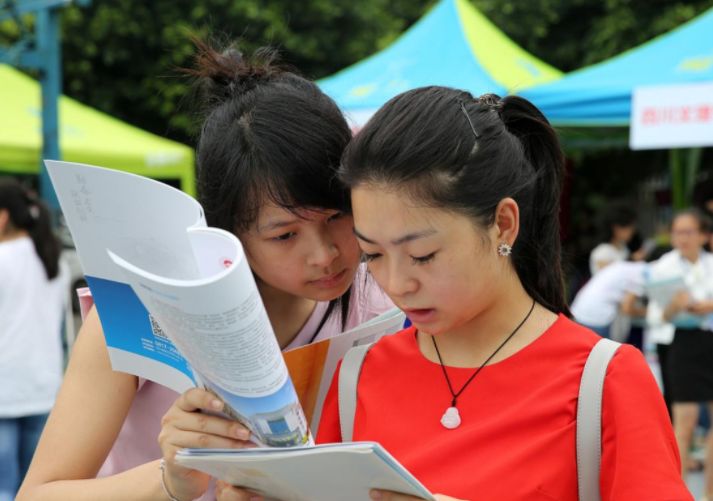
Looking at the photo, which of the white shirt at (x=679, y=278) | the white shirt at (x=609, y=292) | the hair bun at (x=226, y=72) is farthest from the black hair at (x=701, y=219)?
the hair bun at (x=226, y=72)

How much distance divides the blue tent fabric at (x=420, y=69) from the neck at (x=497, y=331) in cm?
539

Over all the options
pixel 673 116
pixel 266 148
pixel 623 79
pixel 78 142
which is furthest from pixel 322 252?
pixel 78 142

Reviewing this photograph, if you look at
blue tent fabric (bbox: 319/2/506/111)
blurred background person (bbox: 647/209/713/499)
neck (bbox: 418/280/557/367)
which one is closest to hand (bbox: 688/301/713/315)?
blurred background person (bbox: 647/209/713/499)

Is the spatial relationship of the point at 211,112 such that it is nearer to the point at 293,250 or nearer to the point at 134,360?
the point at 293,250

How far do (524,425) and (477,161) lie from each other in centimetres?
38

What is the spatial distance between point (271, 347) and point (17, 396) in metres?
3.92

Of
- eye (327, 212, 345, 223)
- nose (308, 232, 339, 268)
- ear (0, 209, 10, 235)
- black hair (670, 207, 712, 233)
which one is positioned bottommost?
black hair (670, 207, 712, 233)

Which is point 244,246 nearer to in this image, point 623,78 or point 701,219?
point 701,219

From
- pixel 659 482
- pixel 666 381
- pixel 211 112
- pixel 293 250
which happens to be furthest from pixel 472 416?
pixel 666 381

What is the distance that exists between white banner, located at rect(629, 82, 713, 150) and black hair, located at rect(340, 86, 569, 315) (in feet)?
12.4

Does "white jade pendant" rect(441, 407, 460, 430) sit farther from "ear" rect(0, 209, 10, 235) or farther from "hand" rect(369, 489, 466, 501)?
"ear" rect(0, 209, 10, 235)

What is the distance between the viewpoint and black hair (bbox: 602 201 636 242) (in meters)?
8.49

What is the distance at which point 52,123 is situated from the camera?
730cm

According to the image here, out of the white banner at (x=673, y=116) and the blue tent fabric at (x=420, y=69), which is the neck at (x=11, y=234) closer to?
the blue tent fabric at (x=420, y=69)
